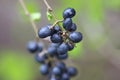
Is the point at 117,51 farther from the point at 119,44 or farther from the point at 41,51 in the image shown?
the point at 41,51

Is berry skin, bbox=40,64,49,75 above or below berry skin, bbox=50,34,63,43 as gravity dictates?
above

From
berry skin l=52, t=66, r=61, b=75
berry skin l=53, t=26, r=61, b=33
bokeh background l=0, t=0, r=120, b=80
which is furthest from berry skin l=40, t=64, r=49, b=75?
berry skin l=53, t=26, r=61, b=33

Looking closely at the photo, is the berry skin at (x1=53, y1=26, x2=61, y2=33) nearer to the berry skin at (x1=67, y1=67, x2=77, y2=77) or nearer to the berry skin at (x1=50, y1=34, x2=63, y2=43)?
the berry skin at (x1=50, y1=34, x2=63, y2=43)

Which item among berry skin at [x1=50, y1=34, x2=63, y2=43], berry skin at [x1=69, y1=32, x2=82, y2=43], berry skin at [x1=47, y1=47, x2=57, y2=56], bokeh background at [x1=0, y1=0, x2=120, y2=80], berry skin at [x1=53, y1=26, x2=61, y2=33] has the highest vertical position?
bokeh background at [x1=0, y1=0, x2=120, y2=80]

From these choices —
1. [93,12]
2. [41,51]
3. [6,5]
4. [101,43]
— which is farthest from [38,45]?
[6,5]

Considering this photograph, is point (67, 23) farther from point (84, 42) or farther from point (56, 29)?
point (84, 42)

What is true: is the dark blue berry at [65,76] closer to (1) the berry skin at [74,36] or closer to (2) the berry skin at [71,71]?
(2) the berry skin at [71,71]

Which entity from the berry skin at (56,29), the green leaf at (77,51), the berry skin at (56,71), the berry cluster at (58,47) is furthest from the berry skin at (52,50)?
the green leaf at (77,51)

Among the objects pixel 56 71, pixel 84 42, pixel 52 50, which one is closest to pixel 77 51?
pixel 84 42
